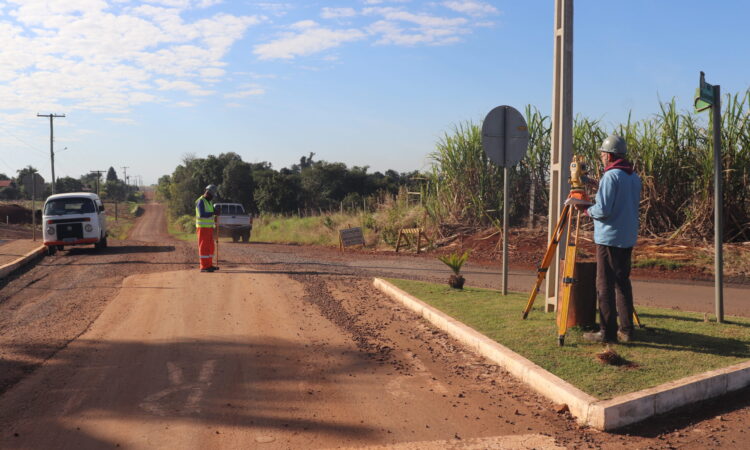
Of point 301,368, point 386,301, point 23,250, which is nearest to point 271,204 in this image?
point 23,250

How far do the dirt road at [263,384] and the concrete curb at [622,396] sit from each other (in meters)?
0.10

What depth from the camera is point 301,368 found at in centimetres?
550

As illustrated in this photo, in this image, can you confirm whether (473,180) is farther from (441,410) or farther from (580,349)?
(441,410)

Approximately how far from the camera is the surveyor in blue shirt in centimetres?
549

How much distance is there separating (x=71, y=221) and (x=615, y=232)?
54.1ft

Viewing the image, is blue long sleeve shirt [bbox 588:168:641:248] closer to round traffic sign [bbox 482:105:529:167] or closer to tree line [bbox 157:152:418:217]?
round traffic sign [bbox 482:105:529:167]

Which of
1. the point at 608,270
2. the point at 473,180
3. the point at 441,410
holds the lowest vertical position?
the point at 441,410

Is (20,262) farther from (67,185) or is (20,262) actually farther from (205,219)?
(67,185)

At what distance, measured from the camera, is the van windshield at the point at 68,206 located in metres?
17.9

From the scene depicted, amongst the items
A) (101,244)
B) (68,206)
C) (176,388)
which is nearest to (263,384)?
(176,388)

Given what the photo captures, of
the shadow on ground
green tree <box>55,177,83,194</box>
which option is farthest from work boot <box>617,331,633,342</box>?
green tree <box>55,177,83,194</box>

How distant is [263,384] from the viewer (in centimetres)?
502

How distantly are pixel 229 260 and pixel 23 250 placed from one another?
722 cm

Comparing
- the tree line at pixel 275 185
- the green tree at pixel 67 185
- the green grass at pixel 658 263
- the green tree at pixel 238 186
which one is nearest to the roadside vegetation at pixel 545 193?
the green grass at pixel 658 263
